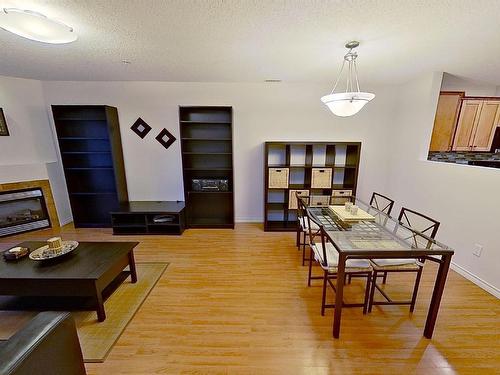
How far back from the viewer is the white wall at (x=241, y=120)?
3.49 metres

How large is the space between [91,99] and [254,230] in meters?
3.36

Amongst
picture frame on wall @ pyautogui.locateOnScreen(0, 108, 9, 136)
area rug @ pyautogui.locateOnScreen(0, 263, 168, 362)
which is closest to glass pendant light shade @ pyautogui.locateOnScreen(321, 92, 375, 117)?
area rug @ pyautogui.locateOnScreen(0, 263, 168, 362)

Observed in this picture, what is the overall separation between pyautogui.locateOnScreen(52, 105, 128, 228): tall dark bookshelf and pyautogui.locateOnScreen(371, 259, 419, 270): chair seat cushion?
12.1 ft

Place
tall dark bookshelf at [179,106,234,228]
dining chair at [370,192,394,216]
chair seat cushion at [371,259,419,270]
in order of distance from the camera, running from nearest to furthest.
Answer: chair seat cushion at [371,259,419,270] → dining chair at [370,192,394,216] → tall dark bookshelf at [179,106,234,228]

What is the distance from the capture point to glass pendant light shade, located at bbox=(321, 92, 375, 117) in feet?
5.79

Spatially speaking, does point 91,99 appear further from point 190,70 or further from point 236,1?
point 236,1

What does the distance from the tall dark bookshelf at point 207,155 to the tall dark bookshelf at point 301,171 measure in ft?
2.23

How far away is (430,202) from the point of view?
2.82m

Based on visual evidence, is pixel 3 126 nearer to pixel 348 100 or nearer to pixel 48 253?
pixel 48 253

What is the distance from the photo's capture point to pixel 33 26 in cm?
147

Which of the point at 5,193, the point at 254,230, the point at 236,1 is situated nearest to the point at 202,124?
the point at 254,230

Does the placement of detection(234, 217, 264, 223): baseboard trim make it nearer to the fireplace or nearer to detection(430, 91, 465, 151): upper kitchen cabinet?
detection(430, 91, 465, 151): upper kitchen cabinet

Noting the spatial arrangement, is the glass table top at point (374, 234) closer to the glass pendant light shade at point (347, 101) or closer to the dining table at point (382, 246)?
the dining table at point (382, 246)

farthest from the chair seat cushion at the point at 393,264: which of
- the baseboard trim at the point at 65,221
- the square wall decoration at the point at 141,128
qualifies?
the baseboard trim at the point at 65,221
